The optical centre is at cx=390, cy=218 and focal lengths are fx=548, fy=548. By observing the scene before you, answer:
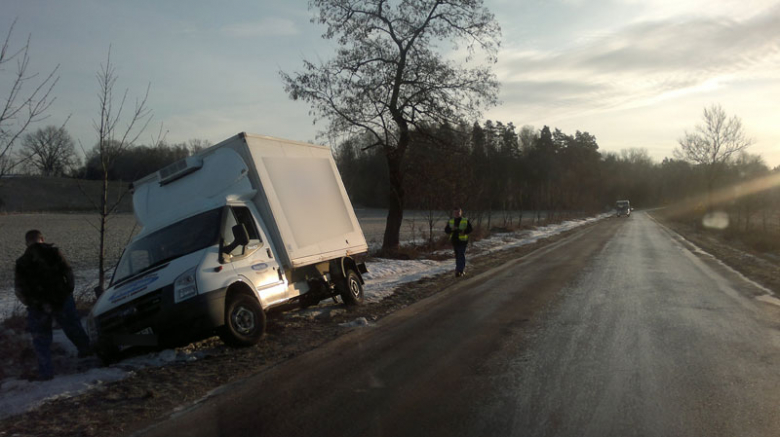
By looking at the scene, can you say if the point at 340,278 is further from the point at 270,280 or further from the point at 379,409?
the point at 379,409

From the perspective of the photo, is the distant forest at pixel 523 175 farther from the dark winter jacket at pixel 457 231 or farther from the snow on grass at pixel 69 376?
the snow on grass at pixel 69 376

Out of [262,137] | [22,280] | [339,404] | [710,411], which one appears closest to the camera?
[710,411]

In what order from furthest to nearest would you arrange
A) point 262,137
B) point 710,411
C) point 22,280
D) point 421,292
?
point 421,292, point 262,137, point 22,280, point 710,411

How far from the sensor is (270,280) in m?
8.62

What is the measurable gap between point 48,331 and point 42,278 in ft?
2.29

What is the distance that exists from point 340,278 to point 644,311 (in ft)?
18.1

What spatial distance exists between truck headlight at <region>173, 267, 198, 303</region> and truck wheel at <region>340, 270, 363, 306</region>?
3.90 m

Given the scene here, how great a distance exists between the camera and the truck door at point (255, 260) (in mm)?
8078

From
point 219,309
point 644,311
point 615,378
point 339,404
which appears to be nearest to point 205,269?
point 219,309

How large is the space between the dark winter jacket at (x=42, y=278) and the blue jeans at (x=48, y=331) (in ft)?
0.37

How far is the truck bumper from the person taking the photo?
7.00 m

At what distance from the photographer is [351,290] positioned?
10922 millimetres

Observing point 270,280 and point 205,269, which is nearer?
point 205,269

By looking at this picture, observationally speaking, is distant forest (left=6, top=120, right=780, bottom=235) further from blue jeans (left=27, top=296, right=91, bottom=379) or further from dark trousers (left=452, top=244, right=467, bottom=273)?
dark trousers (left=452, top=244, right=467, bottom=273)
